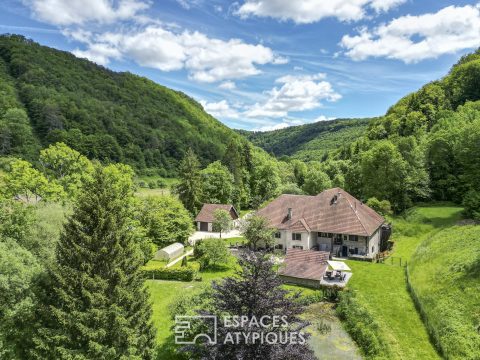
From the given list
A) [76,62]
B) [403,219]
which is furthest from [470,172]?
[76,62]

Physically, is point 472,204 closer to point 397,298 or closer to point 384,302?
point 397,298

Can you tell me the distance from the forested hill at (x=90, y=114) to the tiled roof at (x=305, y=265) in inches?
2851

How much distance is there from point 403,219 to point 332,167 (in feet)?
106

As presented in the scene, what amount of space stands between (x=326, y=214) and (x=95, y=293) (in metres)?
35.2

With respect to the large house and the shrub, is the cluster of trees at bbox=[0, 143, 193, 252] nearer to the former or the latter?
the shrub

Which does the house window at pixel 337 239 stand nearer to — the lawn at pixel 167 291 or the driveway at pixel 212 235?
the lawn at pixel 167 291

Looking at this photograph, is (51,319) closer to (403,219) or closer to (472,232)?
(472,232)

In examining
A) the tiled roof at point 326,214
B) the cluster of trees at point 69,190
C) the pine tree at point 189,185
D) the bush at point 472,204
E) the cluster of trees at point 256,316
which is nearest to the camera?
the cluster of trees at point 256,316

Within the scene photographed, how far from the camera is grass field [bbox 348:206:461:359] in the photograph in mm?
22772

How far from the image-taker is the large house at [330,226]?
43812 millimetres

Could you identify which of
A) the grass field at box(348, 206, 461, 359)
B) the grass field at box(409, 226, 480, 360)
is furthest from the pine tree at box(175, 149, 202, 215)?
the grass field at box(409, 226, 480, 360)

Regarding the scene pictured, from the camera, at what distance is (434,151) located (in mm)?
67688

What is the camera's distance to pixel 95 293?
17.2 m

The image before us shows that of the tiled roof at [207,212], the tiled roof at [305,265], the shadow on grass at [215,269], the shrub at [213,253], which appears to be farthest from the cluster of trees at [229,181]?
the tiled roof at [305,265]
